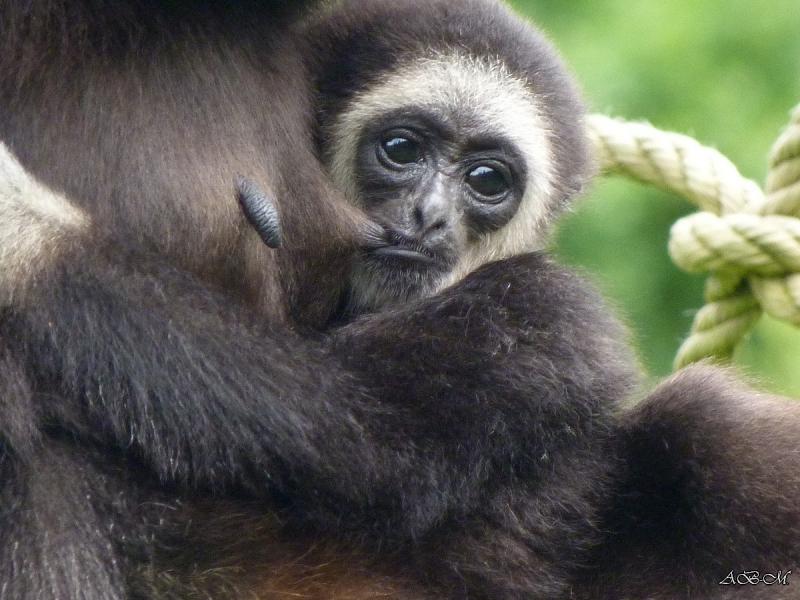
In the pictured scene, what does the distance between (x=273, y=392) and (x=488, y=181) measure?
148cm

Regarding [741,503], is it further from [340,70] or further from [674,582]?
[340,70]

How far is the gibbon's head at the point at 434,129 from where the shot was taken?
402cm

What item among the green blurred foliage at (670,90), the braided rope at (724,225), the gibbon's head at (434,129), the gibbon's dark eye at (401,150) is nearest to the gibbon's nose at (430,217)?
the gibbon's head at (434,129)

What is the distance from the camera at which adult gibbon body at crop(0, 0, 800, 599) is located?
3.00 metres

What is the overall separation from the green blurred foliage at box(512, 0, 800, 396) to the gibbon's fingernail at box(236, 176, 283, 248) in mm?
4964

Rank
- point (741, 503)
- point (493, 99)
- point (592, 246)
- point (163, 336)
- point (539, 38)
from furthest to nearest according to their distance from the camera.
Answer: point (592, 246) < point (539, 38) < point (493, 99) < point (741, 503) < point (163, 336)

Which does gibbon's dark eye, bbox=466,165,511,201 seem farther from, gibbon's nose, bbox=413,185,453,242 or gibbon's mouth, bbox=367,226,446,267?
gibbon's mouth, bbox=367,226,446,267

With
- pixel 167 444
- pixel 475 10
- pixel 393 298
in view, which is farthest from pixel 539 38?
pixel 167 444

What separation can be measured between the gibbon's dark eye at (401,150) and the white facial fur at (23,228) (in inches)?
52.4

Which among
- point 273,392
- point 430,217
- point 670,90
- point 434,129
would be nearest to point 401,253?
point 430,217

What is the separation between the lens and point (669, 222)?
27.8 feet

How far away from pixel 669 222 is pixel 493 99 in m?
4.42

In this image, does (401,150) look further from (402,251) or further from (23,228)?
(23,228)

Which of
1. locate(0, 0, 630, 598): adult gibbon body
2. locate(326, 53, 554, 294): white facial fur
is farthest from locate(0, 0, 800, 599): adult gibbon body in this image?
locate(326, 53, 554, 294): white facial fur
